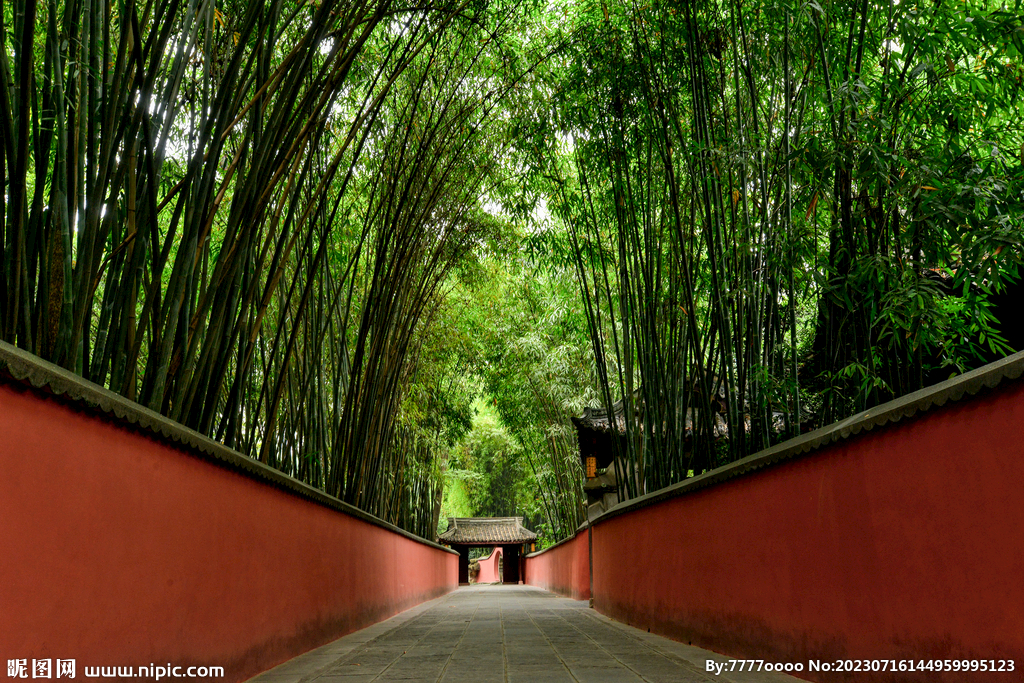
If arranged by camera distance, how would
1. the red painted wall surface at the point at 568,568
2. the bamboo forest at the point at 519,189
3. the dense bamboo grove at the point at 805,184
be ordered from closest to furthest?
1. the bamboo forest at the point at 519,189
2. the dense bamboo grove at the point at 805,184
3. the red painted wall surface at the point at 568,568

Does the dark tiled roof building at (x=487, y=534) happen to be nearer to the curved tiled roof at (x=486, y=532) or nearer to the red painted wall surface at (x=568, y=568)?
the curved tiled roof at (x=486, y=532)

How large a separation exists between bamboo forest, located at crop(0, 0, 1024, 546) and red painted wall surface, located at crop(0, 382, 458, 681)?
379mm

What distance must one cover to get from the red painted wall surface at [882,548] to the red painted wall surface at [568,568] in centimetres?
592

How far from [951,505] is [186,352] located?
2404 millimetres

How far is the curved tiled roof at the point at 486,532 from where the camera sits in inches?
946

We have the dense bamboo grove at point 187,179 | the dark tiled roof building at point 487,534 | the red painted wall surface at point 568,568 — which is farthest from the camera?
the dark tiled roof building at point 487,534

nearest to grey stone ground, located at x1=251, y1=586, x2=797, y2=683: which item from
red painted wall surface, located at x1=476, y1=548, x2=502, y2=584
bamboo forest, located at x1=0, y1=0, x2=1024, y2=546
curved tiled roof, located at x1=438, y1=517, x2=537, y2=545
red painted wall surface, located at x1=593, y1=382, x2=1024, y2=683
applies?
red painted wall surface, located at x1=593, y1=382, x2=1024, y2=683

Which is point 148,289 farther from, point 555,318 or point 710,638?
point 555,318

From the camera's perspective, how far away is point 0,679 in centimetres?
149

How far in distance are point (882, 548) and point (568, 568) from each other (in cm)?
1011

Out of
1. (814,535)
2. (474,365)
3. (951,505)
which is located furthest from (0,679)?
(474,365)

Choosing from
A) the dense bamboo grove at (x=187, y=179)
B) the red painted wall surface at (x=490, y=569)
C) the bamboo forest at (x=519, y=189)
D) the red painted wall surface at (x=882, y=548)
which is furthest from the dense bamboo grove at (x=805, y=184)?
the red painted wall surface at (x=490, y=569)

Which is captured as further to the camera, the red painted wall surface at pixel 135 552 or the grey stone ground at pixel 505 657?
the grey stone ground at pixel 505 657

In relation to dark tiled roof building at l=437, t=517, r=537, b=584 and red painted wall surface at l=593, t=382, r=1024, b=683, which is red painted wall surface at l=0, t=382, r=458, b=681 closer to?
red painted wall surface at l=593, t=382, r=1024, b=683
